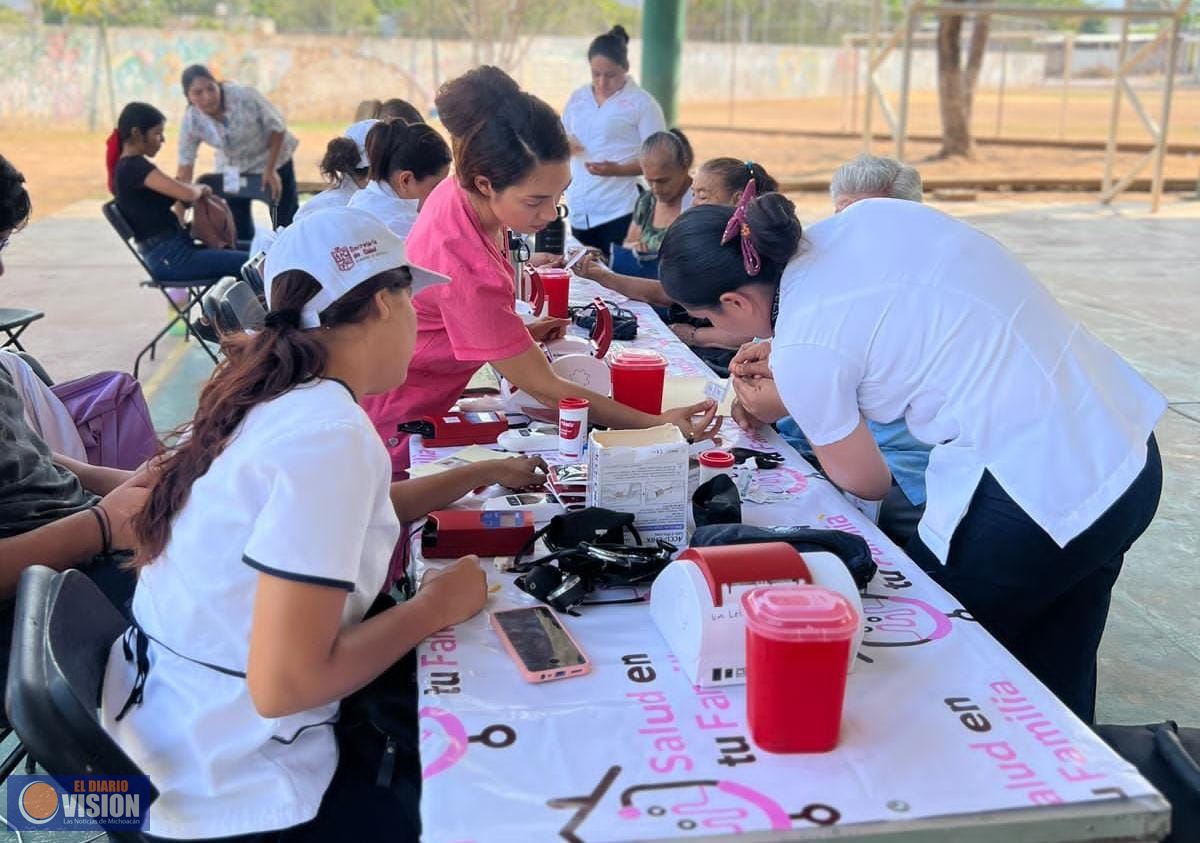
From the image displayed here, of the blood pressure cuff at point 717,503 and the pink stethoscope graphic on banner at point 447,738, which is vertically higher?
the blood pressure cuff at point 717,503

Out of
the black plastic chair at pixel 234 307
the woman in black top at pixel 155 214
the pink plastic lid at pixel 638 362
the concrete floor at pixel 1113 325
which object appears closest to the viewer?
the pink plastic lid at pixel 638 362

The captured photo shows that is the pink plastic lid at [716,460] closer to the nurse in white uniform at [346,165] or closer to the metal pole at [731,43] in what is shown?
the nurse in white uniform at [346,165]

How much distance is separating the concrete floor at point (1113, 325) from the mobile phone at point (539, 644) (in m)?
1.82

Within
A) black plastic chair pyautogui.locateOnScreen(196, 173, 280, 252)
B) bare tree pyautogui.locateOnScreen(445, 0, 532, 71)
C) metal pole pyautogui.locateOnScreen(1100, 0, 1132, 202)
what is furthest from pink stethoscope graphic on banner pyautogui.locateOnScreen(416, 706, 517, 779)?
bare tree pyautogui.locateOnScreen(445, 0, 532, 71)

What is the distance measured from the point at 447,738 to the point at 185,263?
460cm

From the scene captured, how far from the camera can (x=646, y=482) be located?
1775 mm

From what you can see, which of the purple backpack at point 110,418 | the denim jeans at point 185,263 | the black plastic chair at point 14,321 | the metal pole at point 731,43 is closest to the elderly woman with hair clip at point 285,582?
the purple backpack at point 110,418

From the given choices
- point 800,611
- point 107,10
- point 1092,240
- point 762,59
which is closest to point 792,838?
point 800,611

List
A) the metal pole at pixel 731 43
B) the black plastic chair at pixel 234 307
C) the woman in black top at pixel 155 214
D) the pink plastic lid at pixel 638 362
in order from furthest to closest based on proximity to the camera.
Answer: the metal pole at pixel 731 43 → the woman in black top at pixel 155 214 → the black plastic chair at pixel 234 307 → the pink plastic lid at pixel 638 362

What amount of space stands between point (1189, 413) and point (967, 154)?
12.1 m

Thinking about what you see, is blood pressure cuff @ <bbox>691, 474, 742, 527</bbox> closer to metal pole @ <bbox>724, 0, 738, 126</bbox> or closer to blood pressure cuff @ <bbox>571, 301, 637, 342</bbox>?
blood pressure cuff @ <bbox>571, 301, 637, 342</bbox>

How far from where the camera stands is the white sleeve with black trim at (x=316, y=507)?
47.7 inches

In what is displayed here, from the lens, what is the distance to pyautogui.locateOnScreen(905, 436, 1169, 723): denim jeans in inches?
69.0

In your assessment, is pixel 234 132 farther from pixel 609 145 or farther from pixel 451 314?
pixel 451 314
